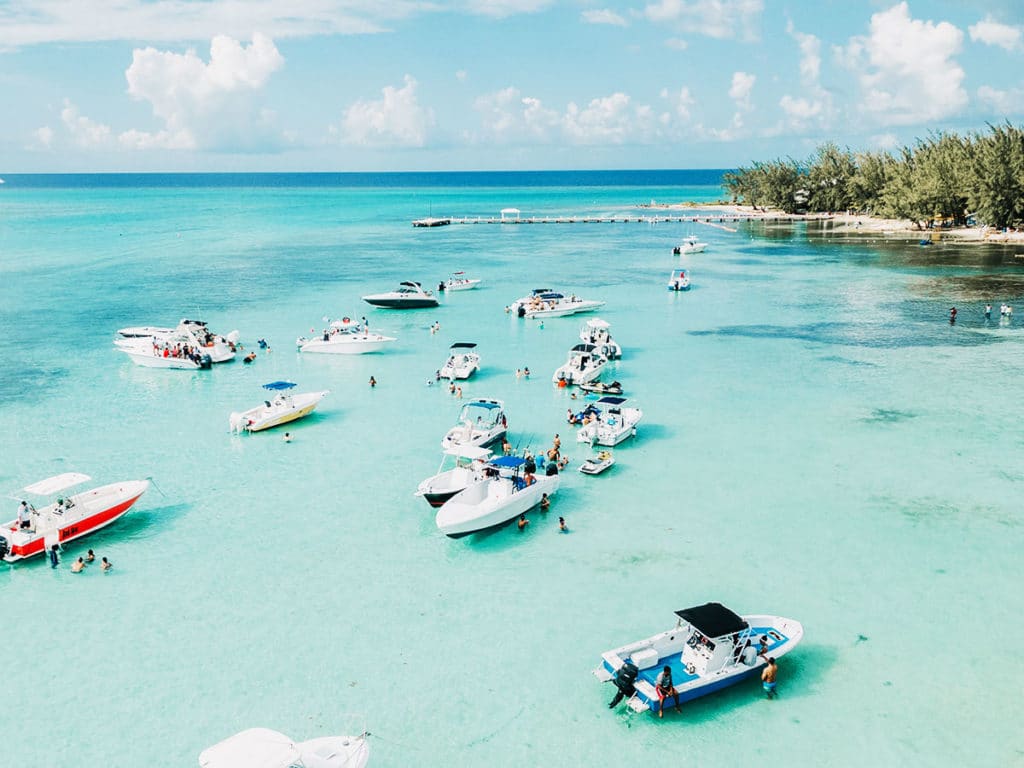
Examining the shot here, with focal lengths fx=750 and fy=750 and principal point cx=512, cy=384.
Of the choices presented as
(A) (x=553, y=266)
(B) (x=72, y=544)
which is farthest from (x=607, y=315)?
(B) (x=72, y=544)

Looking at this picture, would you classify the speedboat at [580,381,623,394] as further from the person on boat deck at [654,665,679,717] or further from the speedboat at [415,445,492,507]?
the person on boat deck at [654,665,679,717]

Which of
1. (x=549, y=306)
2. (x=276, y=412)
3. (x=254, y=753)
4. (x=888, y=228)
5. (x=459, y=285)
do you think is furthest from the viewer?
(x=888, y=228)

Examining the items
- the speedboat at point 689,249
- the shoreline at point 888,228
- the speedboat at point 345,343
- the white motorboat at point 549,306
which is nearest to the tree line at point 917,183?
the shoreline at point 888,228

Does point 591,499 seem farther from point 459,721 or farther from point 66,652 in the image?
point 66,652

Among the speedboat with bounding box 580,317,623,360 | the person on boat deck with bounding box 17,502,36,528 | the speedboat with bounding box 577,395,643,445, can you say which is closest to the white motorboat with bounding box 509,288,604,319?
the speedboat with bounding box 580,317,623,360

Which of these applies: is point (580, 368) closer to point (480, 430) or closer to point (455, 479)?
point (480, 430)

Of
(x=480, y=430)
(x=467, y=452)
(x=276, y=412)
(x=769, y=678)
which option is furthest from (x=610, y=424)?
(x=769, y=678)
